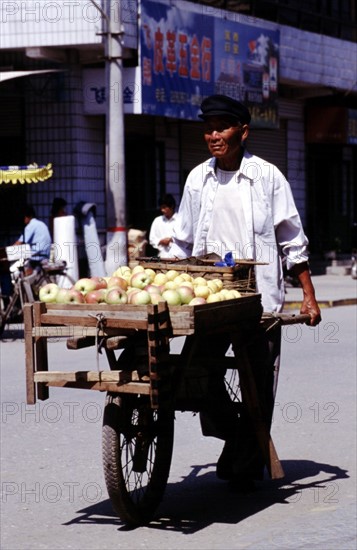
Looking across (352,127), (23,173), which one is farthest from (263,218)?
(352,127)

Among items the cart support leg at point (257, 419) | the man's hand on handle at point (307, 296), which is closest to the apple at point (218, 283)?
the cart support leg at point (257, 419)

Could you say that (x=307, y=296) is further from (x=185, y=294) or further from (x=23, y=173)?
(x=23, y=173)

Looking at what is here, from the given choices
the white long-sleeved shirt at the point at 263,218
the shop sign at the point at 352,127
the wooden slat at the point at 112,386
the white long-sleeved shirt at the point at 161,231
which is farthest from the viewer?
the shop sign at the point at 352,127

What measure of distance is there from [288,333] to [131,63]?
8.34 meters

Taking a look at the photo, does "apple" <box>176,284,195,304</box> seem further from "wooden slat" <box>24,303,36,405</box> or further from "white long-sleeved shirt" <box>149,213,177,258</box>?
"white long-sleeved shirt" <box>149,213,177,258</box>

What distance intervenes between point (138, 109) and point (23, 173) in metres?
6.20

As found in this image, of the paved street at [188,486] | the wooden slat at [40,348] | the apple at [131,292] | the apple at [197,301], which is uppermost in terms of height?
the apple at [131,292]

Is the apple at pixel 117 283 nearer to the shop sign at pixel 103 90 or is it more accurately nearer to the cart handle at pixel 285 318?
the cart handle at pixel 285 318

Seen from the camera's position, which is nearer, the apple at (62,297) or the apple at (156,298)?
the apple at (156,298)

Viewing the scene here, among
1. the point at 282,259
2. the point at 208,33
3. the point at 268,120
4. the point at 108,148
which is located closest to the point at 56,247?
the point at 108,148

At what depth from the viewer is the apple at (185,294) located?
5652 mm

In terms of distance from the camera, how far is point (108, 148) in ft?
62.0

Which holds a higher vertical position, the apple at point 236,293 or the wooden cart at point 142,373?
the apple at point 236,293

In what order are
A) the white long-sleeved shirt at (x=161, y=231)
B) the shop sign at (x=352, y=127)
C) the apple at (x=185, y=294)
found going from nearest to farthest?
the apple at (x=185, y=294), the white long-sleeved shirt at (x=161, y=231), the shop sign at (x=352, y=127)
